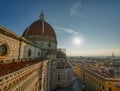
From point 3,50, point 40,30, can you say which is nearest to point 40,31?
point 40,30

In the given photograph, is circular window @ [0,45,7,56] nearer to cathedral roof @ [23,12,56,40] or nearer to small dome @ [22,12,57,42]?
small dome @ [22,12,57,42]

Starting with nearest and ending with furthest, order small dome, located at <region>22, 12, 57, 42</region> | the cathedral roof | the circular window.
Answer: the circular window, small dome, located at <region>22, 12, 57, 42</region>, the cathedral roof

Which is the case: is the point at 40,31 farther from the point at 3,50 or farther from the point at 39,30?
the point at 3,50

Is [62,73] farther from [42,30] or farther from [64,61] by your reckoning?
[42,30]

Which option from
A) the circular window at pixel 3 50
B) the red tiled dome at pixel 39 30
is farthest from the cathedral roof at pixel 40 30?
the circular window at pixel 3 50

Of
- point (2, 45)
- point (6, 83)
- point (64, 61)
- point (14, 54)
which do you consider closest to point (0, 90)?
point (6, 83)

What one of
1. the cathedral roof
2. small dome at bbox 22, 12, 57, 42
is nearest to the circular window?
small dome at bbox 22, 12, 57, 42

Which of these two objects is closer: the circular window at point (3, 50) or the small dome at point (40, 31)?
the circular window at point (3, 50)

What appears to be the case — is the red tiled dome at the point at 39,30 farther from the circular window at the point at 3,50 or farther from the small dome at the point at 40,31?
the circular window at the point at 3,50

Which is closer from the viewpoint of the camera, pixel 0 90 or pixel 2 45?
pixel 0 90

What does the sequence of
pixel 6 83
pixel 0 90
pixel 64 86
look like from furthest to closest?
pixel 64 86 → pixel 6 83 → pixel 0 90

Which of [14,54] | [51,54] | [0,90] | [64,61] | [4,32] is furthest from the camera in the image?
[64,61]
